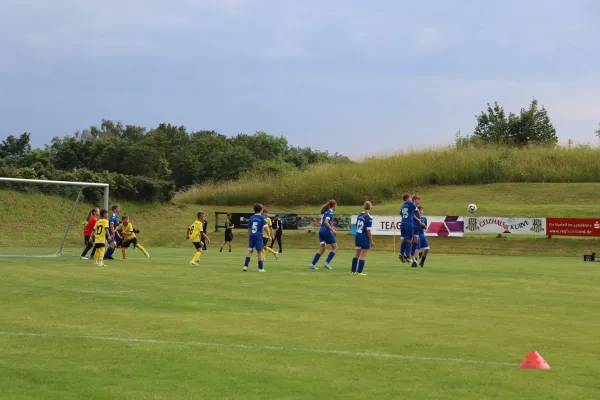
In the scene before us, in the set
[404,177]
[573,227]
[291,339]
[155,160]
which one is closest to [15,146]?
[155,160]

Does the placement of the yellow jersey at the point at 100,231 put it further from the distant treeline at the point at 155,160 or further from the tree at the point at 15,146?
the tree at the point at 15,146

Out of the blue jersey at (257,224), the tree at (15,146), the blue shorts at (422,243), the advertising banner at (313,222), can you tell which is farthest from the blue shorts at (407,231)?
the tree at (15,146)

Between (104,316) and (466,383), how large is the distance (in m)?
6.75

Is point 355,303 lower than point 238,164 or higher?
lower

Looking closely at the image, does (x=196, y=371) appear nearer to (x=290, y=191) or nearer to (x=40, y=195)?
(x=40, y=195)

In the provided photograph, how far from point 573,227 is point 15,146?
7767 centimetres

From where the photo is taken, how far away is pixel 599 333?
38.5ft

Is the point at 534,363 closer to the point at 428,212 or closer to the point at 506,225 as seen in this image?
the point at 506,225

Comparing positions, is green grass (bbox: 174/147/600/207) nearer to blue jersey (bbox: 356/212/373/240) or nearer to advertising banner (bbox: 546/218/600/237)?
advertising banner (bbox: 546/218/600/237)

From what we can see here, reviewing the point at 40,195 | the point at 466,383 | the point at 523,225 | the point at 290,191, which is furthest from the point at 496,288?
the point at 290,191

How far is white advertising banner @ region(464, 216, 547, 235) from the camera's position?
4728 centimetres

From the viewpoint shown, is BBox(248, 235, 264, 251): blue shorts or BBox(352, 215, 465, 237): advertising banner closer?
BBox(248, 235, 264, 251): blue shorts

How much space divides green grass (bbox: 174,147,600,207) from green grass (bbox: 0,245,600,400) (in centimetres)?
4615

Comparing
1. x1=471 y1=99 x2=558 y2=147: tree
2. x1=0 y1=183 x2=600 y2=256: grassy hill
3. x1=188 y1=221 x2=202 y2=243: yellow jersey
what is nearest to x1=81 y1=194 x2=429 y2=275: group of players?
x1=188 y1=221 x2=202 y2=243: yellow jersey
